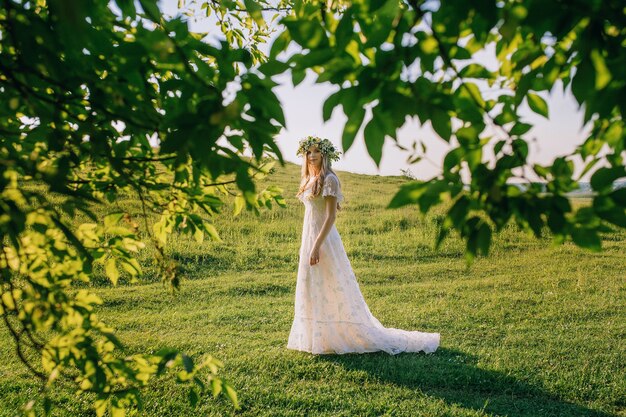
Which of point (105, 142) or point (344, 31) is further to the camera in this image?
point (105, 142)

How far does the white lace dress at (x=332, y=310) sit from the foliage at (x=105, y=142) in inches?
140

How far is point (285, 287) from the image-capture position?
33.9ft

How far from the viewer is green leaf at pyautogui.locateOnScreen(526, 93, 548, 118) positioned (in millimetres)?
1876

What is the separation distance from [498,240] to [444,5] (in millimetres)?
13551

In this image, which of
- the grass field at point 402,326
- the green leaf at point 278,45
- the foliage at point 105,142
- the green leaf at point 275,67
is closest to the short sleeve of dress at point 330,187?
the grass field at point 402,326

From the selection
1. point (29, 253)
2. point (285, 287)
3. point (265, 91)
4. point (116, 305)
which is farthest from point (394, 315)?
point (265, 91)

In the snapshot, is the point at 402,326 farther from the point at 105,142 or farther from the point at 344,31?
the point at 344,31

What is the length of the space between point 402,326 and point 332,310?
5.47 feet

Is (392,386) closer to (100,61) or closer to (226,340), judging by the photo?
(226,340)

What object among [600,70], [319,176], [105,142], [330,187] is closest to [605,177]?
[600,70]

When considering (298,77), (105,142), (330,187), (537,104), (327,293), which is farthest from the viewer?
(327,293)

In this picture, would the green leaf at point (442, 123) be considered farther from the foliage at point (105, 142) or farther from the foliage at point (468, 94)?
the foliage at point (105, 142)

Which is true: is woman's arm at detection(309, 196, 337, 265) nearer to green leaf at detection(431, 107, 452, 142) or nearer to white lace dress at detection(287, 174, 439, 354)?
white lace dress at detection(287, 174, 439, 354)

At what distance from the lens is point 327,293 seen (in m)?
6.71
